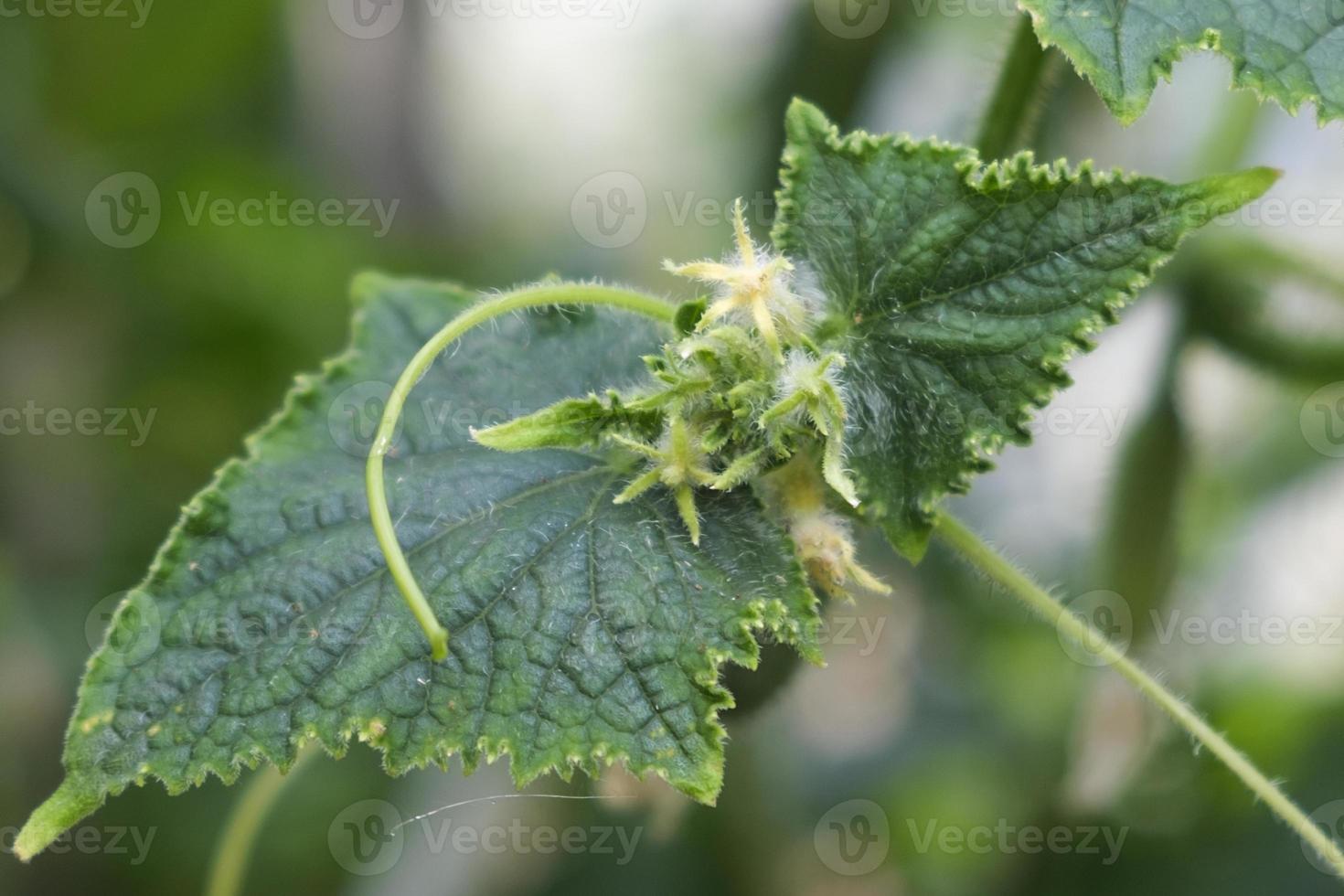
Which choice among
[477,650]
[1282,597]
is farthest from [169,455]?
[1282,597]

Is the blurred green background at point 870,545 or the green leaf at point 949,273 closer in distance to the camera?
the green leaf at point 949,273

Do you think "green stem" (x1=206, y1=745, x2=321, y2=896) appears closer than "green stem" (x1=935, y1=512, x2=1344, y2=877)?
No

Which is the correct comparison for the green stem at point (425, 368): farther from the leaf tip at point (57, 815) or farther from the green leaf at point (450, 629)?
the leaf tip at point (57, 815)

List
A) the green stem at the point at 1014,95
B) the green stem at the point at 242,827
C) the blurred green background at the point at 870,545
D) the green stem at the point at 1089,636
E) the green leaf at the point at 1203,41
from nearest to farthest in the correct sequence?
the green leaf at the point at 1203,41
the green stem at the point at 1089,636
the green stem at the point at 1014,95
the green stem at the point at 242,827
the blurred green background at the point at 870,545

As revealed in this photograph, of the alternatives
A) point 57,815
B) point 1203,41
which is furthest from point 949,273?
point 57,815

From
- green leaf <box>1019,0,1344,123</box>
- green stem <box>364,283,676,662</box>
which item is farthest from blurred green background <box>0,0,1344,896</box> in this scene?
green stem <box>364,283,676,662</box>

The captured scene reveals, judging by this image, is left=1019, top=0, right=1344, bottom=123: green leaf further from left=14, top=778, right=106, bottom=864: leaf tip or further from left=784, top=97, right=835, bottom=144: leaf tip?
left=14, top=778, right=106, bottom=864: leaf tip

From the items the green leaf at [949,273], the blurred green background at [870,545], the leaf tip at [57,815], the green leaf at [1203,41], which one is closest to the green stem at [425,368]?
the green leaf at [949,273]
